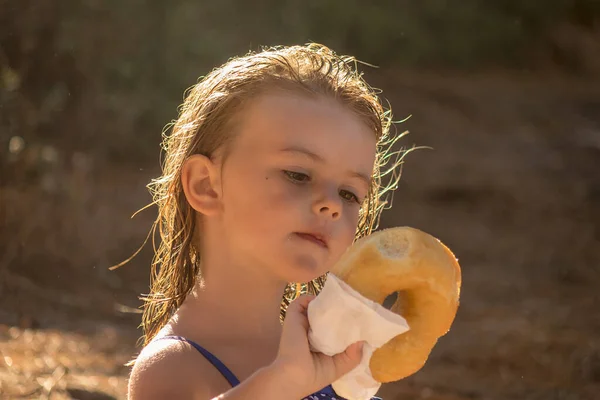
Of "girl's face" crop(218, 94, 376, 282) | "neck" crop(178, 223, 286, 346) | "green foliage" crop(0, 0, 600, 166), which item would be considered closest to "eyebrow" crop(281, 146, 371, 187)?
"girl's face" crop(218, 94, 376, 282)

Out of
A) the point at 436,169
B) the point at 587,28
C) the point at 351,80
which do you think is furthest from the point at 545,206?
the point at 351,80

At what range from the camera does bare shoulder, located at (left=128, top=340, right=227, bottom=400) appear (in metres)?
2.12

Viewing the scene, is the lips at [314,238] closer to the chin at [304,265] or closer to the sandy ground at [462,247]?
the chin at [304,265]

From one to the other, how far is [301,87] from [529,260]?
608 centimetres

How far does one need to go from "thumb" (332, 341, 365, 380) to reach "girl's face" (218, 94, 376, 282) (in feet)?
0.80

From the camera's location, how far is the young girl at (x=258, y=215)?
2154 millimetres

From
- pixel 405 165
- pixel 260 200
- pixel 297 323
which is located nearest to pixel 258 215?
pixel 260 200

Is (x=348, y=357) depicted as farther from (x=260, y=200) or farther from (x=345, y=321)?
(x=260, y=200)

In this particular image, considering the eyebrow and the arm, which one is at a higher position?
the eyebrow

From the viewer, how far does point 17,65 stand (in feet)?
29.9

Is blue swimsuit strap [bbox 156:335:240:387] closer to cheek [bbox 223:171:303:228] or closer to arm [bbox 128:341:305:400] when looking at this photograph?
arm [bbox 128:341:305:400]

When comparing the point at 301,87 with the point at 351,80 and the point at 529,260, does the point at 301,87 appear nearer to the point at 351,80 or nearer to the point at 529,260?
the point at 351,80

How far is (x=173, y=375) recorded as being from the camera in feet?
7.05

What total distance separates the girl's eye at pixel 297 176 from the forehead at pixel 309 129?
57mm
